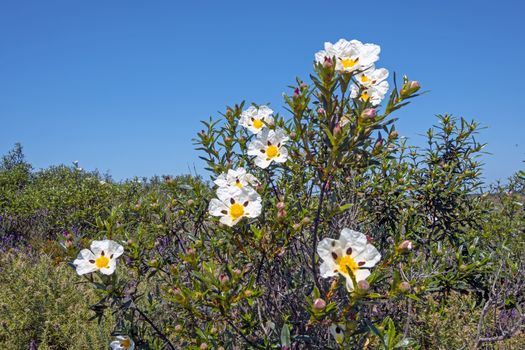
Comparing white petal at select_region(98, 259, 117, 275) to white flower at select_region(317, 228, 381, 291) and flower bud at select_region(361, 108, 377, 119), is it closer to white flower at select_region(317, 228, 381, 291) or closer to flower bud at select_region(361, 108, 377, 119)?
white flower at select_region(317, 228, 381, 291)

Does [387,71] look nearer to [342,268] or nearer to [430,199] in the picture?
[342,268]

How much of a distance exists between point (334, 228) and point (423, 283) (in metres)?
0.55

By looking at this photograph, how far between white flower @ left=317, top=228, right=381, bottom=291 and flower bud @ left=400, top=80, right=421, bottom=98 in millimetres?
553

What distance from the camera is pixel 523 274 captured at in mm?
2457

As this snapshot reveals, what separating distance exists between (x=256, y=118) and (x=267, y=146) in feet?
1.05

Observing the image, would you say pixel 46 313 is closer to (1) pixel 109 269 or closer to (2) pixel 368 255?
(1) pixel 109 269

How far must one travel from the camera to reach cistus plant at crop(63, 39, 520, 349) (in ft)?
5.01

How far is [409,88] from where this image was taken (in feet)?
4.92

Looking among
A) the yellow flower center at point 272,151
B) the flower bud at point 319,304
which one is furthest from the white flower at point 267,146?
the flower bud at point 319,304

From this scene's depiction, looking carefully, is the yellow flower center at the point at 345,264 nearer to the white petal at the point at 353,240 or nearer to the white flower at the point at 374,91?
the white petal at the point at 353,240

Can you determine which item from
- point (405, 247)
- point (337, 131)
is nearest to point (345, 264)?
point (405, 247)

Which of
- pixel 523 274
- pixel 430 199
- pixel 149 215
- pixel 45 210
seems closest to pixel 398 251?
pixel 523 274

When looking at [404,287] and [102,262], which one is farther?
[102,262]

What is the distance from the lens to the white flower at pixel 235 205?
1781 mm
